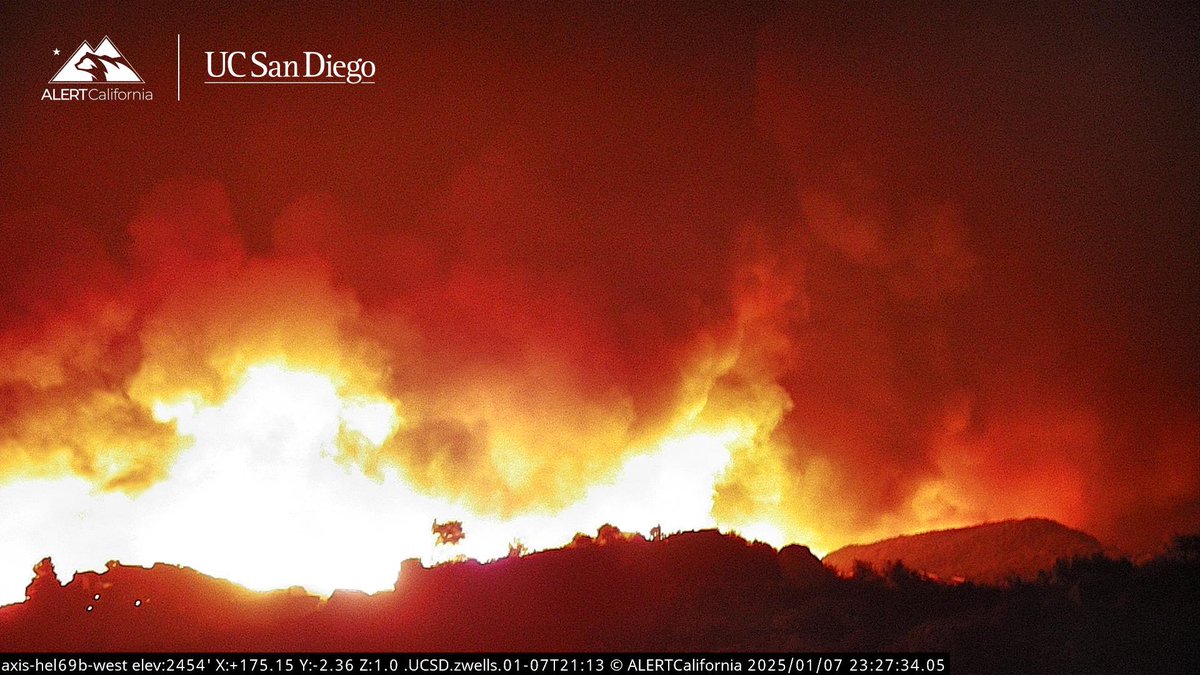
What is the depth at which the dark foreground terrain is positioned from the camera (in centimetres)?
1464

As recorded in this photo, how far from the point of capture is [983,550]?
1652cm

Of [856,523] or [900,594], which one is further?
[856,523]

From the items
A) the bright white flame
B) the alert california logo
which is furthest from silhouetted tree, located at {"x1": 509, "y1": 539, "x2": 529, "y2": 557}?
the alert california logo

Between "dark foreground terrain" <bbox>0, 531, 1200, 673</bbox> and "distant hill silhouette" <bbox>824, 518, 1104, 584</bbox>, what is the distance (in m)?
0.56

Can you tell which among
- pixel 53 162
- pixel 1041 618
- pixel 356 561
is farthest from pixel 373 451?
pixel 1041 618

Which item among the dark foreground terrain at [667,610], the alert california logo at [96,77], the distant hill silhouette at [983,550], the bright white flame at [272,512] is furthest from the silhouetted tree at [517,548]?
the alert california logo at [96,77]

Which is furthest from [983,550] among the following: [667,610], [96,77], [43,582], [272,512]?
[96,77]

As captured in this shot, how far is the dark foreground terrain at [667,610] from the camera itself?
14.6 metres

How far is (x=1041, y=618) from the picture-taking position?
1481 centimetres

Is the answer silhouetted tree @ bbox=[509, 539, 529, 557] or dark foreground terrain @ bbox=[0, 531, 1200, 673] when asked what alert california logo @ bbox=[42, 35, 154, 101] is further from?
silhouetted tree @ bbox=[509, 539, 529, 557]

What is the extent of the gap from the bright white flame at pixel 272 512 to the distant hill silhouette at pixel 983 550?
104 inches

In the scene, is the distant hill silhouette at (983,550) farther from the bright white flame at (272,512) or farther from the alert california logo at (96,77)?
the alert california logo at (96,77)

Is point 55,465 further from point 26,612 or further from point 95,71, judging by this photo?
point 95,71

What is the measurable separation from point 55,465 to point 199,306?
9.97 feet
